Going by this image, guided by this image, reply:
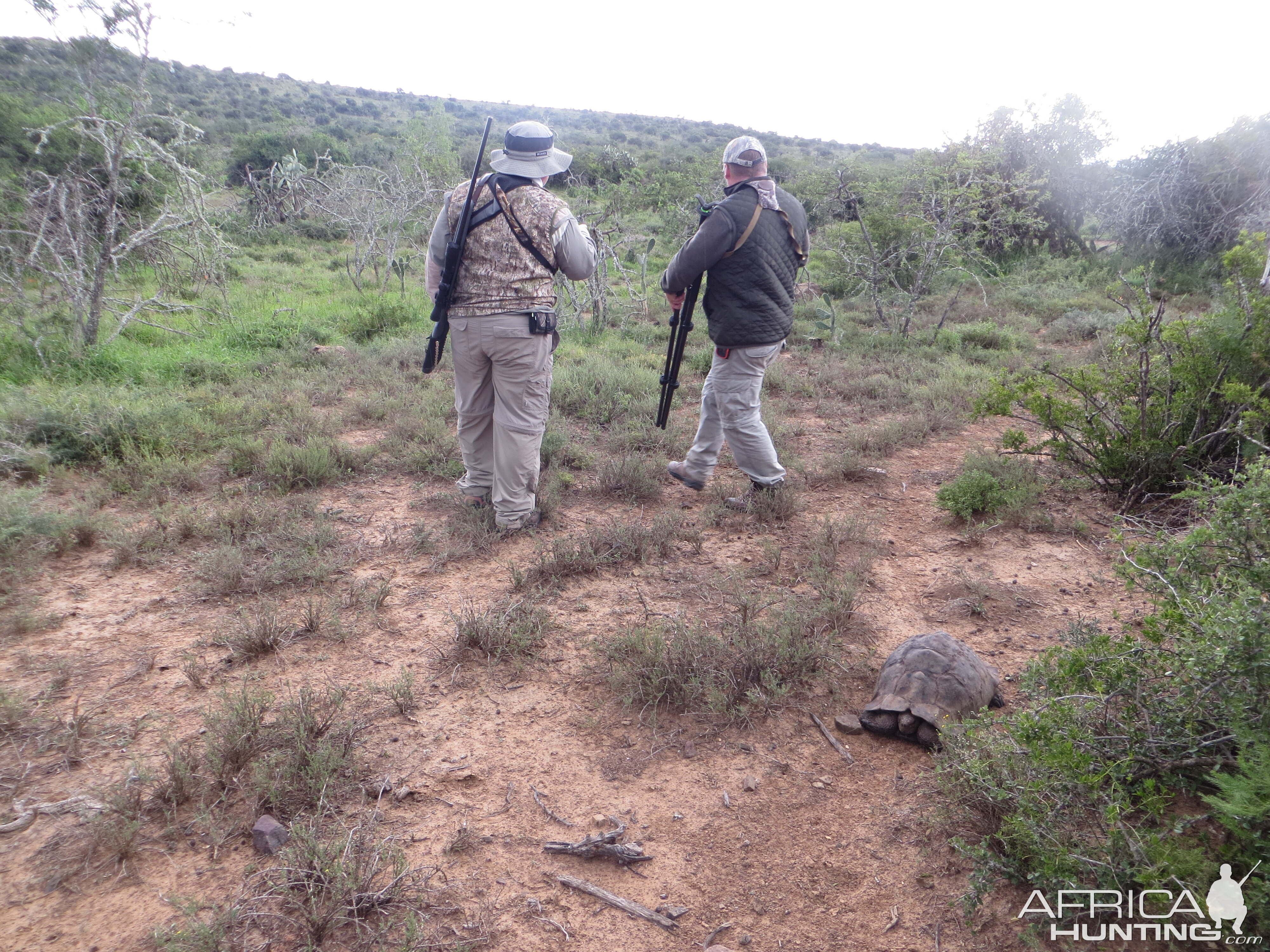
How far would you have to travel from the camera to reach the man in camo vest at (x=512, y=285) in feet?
13.8

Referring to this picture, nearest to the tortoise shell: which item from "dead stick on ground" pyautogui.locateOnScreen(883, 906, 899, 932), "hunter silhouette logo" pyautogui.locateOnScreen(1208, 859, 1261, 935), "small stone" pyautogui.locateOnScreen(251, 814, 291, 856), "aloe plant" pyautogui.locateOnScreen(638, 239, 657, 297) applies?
"dead stick on ground" pyautogui.locateOnScreen(883, 906, 899, 932)

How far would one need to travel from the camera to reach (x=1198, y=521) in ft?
13.3

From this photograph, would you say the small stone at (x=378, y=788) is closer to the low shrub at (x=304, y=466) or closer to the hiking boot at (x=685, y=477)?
the low shrub at (x=304, y=466)

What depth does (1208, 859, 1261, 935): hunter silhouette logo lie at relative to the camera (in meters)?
1.69

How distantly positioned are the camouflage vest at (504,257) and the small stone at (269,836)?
9.31 feet

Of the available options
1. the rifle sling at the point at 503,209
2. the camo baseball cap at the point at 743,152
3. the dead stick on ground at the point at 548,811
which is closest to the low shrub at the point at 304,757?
the dead stick on ground at the point at 548,811

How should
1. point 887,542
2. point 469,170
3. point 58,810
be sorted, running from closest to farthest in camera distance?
point 58,810, point 887,542, point 469,170

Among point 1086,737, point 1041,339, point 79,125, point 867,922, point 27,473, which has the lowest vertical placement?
point 27,473

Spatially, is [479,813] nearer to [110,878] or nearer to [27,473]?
[110,878]

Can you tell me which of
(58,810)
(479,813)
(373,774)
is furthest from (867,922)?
(58,810)

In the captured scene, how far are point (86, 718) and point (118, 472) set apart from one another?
2.78m

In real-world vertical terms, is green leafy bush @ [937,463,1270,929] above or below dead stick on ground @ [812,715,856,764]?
above

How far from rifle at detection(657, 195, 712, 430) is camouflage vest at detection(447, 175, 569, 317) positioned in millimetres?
964

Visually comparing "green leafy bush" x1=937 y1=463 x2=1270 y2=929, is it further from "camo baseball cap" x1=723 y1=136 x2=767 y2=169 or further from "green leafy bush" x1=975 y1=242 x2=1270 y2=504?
"camo baseball cap" x1=723 y1=136 x2=767 y2=169
